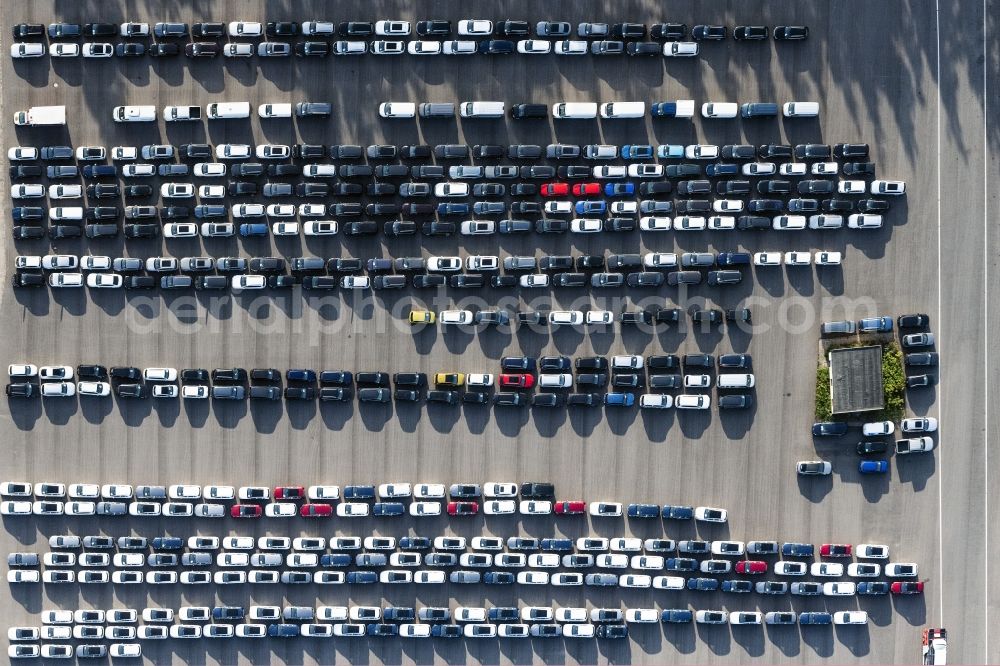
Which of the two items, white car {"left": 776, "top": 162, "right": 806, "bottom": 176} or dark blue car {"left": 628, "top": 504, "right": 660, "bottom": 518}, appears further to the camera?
dark blue car {"left": 628, "top": 504, "right": 660, "bottom": 518}

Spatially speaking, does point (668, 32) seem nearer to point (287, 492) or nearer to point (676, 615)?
point (676, 615)

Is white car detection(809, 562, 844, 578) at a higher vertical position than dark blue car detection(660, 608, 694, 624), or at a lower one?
higher

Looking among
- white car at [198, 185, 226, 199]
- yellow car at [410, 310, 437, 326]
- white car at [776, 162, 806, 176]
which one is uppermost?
white car at [776, 162, 806, 176]

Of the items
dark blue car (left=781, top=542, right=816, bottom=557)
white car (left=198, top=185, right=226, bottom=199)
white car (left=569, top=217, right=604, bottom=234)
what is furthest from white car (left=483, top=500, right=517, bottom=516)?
white car (left=198, top=185, right=226, bottom=199)

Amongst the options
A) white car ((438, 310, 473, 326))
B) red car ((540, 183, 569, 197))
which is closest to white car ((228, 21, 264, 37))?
red car ((540, 183, 569, 197))

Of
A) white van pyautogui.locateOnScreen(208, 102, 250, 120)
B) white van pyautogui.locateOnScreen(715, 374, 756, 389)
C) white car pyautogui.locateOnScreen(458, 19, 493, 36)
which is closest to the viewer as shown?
white car pyautogui.locateOnScreen(458, 19, 493, 36)

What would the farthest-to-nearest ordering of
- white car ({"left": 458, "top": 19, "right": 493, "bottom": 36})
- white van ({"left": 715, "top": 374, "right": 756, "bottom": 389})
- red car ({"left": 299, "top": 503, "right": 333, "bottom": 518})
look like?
red car ({"left": 299, "top": 503, "right": 333, "bottom": 518}), white van ({"left": 715, "top": 374, "right": 756, "bottom": 389}), white car ({"left": 458, "top": 19, "right": 493, "bottom": 36})

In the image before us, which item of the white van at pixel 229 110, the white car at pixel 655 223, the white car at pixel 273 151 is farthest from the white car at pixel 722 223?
the white van at pixel 229 110

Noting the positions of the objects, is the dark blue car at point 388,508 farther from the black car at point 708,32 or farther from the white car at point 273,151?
the black car at point 708,32

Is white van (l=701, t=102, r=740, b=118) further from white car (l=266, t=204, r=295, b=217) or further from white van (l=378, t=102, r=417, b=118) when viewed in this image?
white car (l=266, t=204, r=295, b=217)
